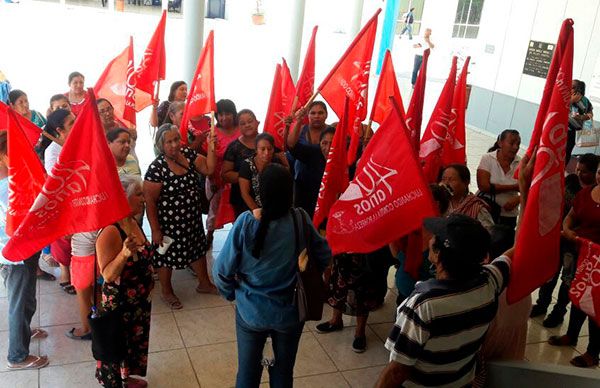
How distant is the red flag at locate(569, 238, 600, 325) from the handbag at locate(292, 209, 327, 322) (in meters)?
2.02

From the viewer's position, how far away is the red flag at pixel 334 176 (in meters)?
3.87

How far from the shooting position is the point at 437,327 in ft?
6.86

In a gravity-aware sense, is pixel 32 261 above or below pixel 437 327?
below

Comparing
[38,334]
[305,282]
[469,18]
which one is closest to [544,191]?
[305,282]

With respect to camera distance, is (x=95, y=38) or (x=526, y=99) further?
(x=95, y=38)

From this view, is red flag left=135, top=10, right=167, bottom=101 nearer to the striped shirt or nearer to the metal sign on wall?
the striped shirt

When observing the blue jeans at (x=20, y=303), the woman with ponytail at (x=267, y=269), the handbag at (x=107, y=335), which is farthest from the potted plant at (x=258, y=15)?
the woman with ponytail at (x=267, y=269)

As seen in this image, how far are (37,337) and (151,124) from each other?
2.36m

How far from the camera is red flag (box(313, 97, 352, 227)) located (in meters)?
3.87

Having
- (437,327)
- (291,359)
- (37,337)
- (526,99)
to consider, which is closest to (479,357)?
(437,327)

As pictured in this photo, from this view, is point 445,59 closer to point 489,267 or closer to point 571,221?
point 571,221

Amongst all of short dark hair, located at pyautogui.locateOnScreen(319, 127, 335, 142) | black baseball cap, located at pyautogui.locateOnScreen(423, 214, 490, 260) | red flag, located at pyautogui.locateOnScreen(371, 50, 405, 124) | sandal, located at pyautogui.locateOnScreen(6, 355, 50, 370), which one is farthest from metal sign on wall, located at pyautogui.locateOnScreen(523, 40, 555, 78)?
sandal, located at pyautogui.locateOnScreen(6, 355, 50, 370)

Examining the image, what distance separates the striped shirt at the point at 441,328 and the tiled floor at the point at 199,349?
1605mm

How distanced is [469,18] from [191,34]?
10.8m
